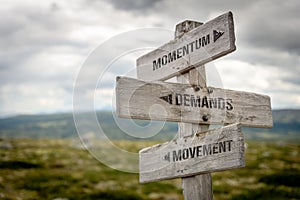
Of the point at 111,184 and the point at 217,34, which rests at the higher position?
the point at 217,34

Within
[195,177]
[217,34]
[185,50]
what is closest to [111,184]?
[195,177]

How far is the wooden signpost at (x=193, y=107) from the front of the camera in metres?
5.34

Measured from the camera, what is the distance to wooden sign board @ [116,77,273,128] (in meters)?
5.25

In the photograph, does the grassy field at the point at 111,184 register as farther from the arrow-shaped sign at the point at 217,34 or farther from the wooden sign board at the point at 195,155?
the arrow-shaped sign at the point at 217,34

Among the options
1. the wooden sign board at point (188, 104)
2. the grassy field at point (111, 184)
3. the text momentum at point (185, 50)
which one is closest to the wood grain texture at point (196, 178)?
the wooden sign board at point (188, 104)

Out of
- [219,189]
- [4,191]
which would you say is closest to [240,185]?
[219,189]

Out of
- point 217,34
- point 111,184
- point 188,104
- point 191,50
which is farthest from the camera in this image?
point 111,184

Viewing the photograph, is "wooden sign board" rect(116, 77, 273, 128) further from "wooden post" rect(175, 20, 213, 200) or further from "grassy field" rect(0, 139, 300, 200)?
"grassy field" rect(0, 139, 300, 200)

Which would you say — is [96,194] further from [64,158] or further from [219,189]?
[64,158]

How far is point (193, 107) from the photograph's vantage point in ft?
18.9

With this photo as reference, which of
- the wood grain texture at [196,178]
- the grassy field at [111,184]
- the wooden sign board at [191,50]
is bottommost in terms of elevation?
the grassy field at [111,184]

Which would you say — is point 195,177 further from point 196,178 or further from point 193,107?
point 193,107

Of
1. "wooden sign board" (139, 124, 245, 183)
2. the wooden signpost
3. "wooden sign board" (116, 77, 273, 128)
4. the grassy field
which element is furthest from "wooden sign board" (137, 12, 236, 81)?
the grassy field

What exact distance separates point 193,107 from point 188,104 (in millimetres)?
78
